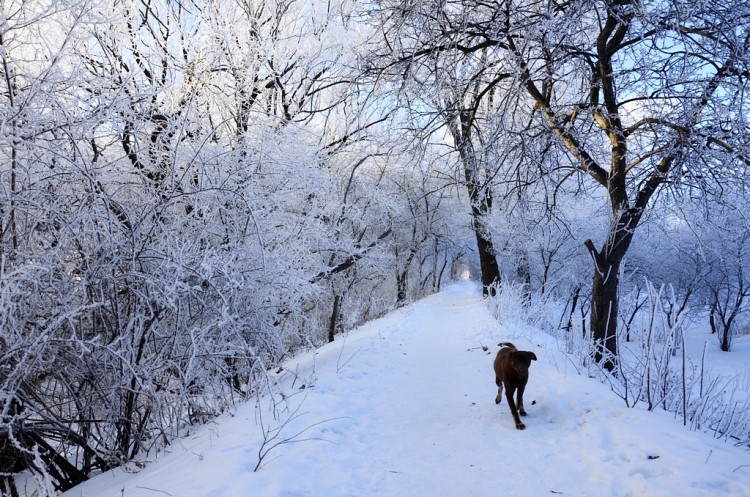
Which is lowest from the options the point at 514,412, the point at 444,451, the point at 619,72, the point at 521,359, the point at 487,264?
the point at 444,451

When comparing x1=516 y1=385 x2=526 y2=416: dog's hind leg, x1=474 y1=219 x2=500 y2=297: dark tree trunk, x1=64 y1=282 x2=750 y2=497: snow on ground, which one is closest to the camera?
x1=64 y1=282 x2=750 y2=497: snow on ground

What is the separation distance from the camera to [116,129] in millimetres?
4285

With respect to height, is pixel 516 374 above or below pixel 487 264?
below

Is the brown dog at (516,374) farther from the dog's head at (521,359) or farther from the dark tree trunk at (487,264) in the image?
the dark tree trunk at (487,264)

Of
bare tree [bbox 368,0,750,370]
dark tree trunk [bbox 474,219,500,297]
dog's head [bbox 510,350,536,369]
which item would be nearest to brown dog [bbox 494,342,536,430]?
dog's head [bbox 510,350,536,369]

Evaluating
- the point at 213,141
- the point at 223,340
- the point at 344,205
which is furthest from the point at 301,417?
the point at 344,205

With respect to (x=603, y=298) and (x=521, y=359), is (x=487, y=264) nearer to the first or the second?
(x=603, y=298)

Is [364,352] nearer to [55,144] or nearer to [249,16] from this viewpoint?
[55,144]

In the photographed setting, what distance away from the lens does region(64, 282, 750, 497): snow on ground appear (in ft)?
9.23

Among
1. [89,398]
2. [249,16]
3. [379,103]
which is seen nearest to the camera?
[89,398]

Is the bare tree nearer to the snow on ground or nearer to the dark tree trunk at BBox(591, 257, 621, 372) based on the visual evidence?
the dark tree trunk at BBox(591, 257, 621, 372)

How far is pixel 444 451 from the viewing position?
366cm

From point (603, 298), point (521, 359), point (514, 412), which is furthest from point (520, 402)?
point (603, 298)

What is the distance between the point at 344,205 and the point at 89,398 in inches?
334
